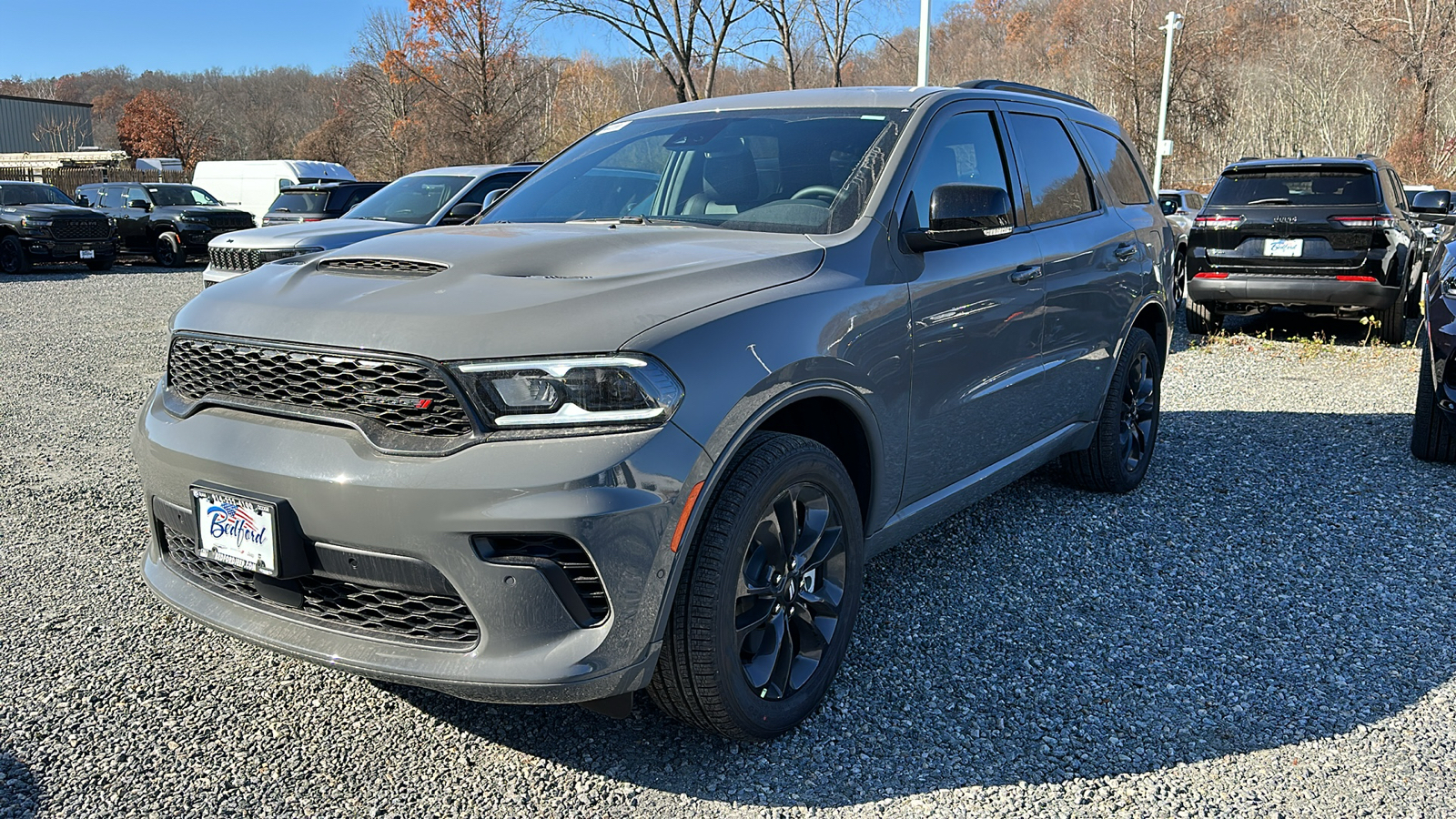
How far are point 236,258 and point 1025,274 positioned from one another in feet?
26.5

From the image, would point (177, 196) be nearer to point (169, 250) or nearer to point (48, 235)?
point (169, 250)

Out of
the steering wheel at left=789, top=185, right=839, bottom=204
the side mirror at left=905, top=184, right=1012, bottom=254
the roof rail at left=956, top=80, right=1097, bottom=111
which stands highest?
the roof rail at left=956, top=80, right=1097, bottom=111

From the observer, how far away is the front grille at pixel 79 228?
18.1 m

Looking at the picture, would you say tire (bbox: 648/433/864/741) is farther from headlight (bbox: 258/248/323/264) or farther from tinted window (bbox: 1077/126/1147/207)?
headlight (bbox: 258/248/323/264)

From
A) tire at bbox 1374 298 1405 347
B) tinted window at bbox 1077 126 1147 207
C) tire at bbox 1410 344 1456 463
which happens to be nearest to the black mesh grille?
tinted window at bbox 1077 126 1147 207

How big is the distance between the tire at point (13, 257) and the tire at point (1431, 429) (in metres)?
19.9

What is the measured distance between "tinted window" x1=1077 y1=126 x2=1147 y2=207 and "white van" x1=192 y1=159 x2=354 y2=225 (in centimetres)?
2408

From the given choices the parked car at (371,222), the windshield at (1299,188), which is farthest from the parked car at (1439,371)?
the parked car at (371,222)

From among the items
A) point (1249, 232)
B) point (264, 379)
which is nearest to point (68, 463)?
point (264, 379)

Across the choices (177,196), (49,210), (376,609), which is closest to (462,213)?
(376,609)

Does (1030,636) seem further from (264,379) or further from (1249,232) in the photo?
(1249,232)

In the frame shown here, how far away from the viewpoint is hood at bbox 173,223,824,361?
235 cm

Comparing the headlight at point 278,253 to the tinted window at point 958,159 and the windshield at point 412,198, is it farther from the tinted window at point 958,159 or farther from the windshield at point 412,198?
the tinted window at point 958,159

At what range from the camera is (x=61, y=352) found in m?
9.68
